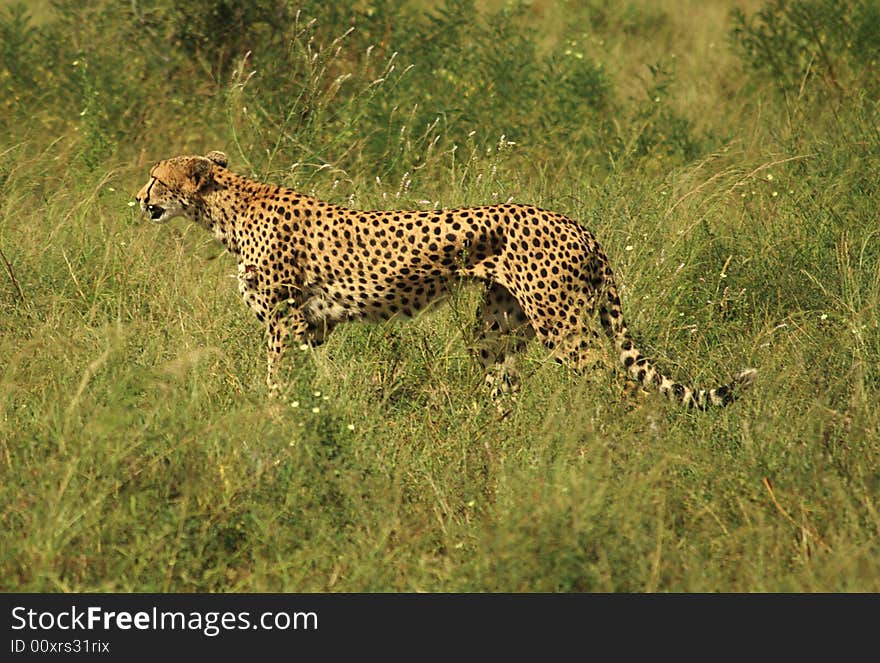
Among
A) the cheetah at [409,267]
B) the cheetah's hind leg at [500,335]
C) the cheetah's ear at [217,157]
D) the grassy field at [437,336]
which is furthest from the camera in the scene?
the cheetah's ear at [217,157]

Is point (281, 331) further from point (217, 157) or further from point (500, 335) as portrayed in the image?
point (217, 157)

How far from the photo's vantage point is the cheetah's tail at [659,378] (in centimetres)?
492

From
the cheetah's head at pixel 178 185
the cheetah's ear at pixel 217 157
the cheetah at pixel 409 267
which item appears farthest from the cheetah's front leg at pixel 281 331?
the cheetah's ear at pixel 217 157

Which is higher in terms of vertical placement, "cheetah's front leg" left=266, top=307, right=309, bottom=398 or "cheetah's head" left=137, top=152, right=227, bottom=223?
"cheetah's head" left=137, top=152, right=227, bottom=223

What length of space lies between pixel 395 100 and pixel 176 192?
8.49 feet

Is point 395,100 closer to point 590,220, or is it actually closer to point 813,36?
point 590,220

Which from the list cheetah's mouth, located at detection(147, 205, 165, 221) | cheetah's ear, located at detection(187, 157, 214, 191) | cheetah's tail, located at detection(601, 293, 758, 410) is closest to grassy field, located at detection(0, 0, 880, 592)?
cheetah's tail, located at detection(601, 293, 758, 410)

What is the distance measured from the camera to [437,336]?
5770mm

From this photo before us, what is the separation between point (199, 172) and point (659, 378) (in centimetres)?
216

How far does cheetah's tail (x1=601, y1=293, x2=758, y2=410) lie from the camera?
492cm

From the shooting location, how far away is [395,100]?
8062 mm

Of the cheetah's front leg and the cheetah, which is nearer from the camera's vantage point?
the cheetah

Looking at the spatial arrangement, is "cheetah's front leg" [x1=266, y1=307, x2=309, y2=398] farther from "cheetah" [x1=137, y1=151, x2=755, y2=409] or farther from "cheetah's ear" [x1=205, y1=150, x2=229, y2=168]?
"cheetah's ear" [x1=205, y1=150, x2=229, y2=168]

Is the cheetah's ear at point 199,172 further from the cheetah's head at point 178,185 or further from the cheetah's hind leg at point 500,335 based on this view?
the cheetah's hind leg at point 500,335
